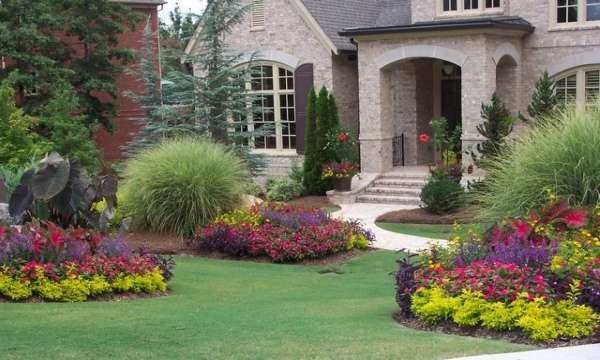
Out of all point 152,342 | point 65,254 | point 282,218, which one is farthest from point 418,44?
point 152,342

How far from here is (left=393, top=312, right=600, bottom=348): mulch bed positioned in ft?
21.7

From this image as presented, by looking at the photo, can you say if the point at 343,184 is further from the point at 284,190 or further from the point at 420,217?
the point at 420,217

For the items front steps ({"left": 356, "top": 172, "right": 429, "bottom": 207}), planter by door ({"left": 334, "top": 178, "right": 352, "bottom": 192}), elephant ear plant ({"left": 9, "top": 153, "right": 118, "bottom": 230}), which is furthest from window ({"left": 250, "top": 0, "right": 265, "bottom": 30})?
elephant ear plant ({"left": 9, "top": 153, "right": 118, "bottom": 230})

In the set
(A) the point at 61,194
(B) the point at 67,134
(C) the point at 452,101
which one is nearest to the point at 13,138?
(B) the point at 67,134

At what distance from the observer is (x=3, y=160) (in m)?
17.6

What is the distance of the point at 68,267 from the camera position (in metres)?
9.09

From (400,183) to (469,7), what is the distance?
5.01 meters

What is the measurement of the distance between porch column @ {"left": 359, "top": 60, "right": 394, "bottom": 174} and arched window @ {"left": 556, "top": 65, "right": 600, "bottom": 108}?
14.0 ft

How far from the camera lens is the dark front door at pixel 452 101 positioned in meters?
23.4

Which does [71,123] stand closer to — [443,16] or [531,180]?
[443,16]

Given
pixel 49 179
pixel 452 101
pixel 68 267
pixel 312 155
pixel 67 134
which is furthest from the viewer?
pixel 452 101

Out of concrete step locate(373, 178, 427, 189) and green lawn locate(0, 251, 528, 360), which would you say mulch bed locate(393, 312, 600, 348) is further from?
concrete step locate(373, 178, 427, 189)

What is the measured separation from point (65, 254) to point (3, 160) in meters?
9.05

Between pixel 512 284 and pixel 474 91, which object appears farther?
pixel 474 91
